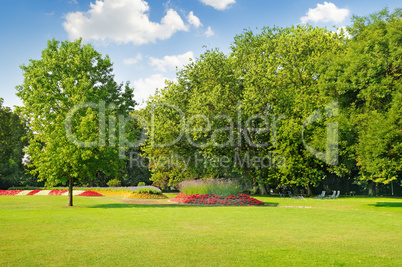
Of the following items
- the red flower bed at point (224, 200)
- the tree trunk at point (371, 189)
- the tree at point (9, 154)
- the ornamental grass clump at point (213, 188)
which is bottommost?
the tree trunk at point (371, 189)

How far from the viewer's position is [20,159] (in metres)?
53.8

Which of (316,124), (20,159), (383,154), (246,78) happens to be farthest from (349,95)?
(20,159)

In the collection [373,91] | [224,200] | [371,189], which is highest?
[373,91]

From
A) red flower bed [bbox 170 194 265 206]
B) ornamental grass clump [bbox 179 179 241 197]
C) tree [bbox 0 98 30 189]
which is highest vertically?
tree [bbox 0 98 30 189]

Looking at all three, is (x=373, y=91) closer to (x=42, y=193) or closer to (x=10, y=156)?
(x=42, y=193)

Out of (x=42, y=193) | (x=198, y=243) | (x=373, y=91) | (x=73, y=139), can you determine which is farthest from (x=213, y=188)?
(x=42, y=193)

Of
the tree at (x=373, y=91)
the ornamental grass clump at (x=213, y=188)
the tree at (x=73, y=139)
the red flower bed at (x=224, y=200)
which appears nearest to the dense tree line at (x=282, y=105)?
the tree at (x=373, y=91)

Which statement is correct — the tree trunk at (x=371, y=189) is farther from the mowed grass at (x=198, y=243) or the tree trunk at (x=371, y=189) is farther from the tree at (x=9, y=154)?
the tree at (x=9, y=154)

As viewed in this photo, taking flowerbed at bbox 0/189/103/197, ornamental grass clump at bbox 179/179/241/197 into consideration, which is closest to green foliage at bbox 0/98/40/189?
flowerbed at bbox 0/189/103/197

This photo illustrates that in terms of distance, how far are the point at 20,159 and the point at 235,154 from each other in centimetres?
3558

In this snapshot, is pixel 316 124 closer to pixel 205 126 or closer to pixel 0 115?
pixel 205 126

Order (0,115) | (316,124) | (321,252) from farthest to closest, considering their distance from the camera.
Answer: (0,115) → (316,124) → (321,252)

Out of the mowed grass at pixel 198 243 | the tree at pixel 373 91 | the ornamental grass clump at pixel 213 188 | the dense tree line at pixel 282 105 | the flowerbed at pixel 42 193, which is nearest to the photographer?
the mowed grass at pixel 198 243

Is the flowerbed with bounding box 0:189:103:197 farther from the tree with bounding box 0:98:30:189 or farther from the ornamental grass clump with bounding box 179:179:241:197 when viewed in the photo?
the ornamental grass clump with bounding box 179:179:241:197
